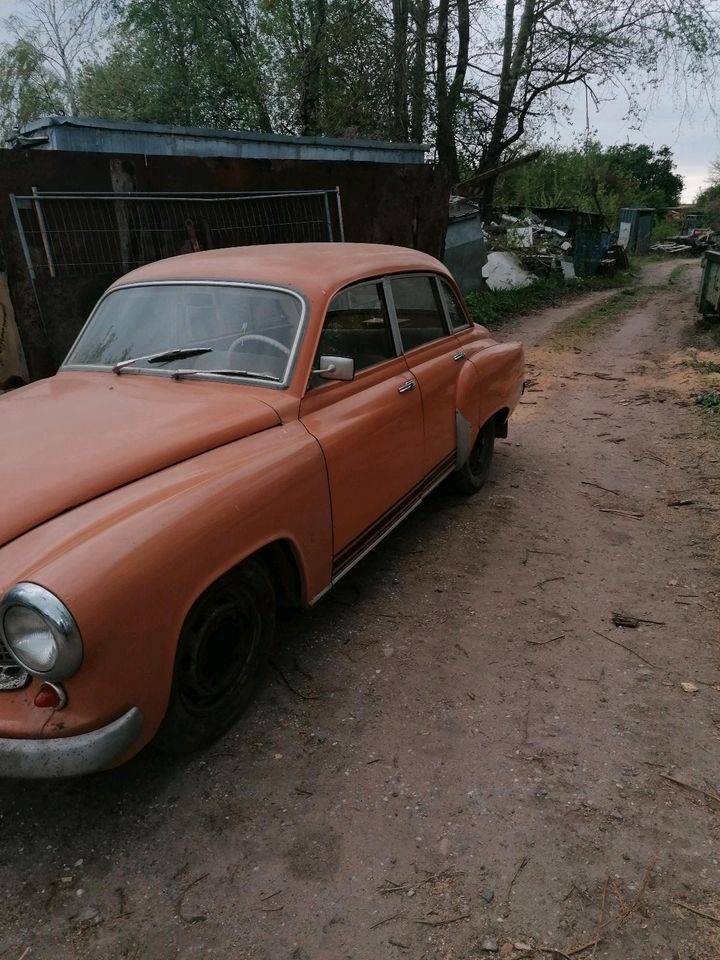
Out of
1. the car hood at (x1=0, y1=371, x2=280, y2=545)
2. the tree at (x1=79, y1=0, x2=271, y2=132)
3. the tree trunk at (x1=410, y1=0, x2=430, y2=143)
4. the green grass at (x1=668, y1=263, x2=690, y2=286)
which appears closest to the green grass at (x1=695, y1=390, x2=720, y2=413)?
the car hood at (x1=0, y1=371, x2=280, y2=545)

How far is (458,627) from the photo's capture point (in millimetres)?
3244

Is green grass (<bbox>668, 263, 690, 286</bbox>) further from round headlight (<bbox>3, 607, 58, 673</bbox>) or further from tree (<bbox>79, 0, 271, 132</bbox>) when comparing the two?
round headlight (<bbox>3, 607, 58, 673</bbox>)

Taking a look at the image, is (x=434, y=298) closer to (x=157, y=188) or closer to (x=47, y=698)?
(x=47, y=698)

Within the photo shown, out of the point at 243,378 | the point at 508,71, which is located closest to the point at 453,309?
the point at 243,378

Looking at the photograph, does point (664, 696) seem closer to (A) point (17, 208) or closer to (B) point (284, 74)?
(A) point (17, 208)

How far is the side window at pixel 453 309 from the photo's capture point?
4.41 meters

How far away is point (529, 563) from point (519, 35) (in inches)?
677

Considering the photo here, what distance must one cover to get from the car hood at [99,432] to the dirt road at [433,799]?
3.46 ft

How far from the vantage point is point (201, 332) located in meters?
3.09

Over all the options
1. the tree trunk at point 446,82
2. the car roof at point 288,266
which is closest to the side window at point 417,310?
the car roof at point 288,266

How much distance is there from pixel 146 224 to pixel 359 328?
13.2 ft

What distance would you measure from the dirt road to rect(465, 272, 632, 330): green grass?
9090mm

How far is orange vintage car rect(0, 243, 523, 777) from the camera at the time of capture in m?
1.86

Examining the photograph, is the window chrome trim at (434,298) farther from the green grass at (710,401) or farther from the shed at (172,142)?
the shed at (172,142)
